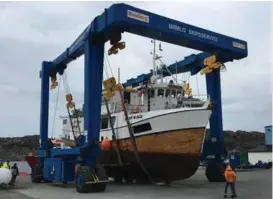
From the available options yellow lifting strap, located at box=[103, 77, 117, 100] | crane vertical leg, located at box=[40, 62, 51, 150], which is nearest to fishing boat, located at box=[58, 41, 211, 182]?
yellow lifting strap, located at box=[103, 77, 117, 100]

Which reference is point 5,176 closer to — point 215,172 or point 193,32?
point 215,172

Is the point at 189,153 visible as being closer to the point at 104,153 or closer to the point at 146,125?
the point at 146,125

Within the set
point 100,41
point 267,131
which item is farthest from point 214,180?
point 267,131

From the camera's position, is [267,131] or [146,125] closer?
[146,125]

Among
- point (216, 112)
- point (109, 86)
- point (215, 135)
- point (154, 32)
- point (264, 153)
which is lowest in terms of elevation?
point (264, 153)

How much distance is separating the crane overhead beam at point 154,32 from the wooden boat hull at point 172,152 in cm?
446

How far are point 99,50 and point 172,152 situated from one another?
5.81 m

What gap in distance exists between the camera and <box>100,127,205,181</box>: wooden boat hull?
18.0 m

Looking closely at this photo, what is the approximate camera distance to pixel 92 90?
17.6 meters

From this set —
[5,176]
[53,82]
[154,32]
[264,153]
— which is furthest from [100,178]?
[264,153]

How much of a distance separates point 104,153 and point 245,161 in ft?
73.5

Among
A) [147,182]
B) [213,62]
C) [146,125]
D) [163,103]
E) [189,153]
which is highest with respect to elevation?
[213,62]

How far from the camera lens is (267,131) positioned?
151 feet

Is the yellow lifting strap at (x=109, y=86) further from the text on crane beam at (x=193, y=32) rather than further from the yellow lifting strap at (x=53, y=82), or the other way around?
the yellow lifting strap at (x=53, y=82)
